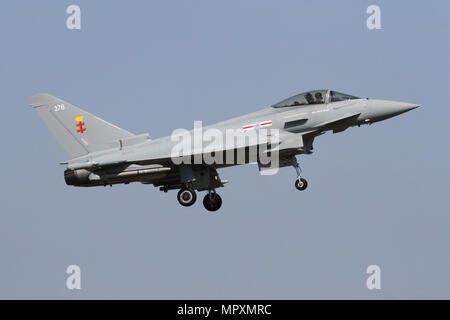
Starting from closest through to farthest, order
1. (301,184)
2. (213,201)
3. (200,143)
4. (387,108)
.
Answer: (301,184), (387,108), (200,143), (213,201)

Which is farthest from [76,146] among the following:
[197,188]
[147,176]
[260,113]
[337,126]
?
[337,126]

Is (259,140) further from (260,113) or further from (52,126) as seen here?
(52,126)

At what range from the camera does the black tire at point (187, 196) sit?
28.3m

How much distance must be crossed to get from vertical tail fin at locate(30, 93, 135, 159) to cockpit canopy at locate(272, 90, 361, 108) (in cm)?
582

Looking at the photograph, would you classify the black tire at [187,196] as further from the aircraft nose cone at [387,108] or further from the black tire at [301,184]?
the aircraft nose cone at [387,108]

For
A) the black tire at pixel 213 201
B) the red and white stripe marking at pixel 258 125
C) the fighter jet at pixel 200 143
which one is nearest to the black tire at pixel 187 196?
the fighter jet at pixel 200 143

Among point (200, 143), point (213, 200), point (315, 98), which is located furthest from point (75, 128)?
point (315, 98)

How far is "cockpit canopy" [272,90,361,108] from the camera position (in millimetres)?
27266

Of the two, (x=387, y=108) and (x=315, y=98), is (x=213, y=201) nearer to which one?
(x=315, y=98)

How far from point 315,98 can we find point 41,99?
1007 centimetres

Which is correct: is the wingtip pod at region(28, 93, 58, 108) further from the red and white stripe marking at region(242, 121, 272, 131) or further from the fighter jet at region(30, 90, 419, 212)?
the red and white stripe marking at region(242, 121, 272, 131)

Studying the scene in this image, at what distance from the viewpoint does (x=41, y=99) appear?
96.1 feet

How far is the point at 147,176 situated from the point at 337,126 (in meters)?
6.96

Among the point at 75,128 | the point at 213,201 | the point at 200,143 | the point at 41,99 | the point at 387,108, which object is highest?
the point at 41,99
